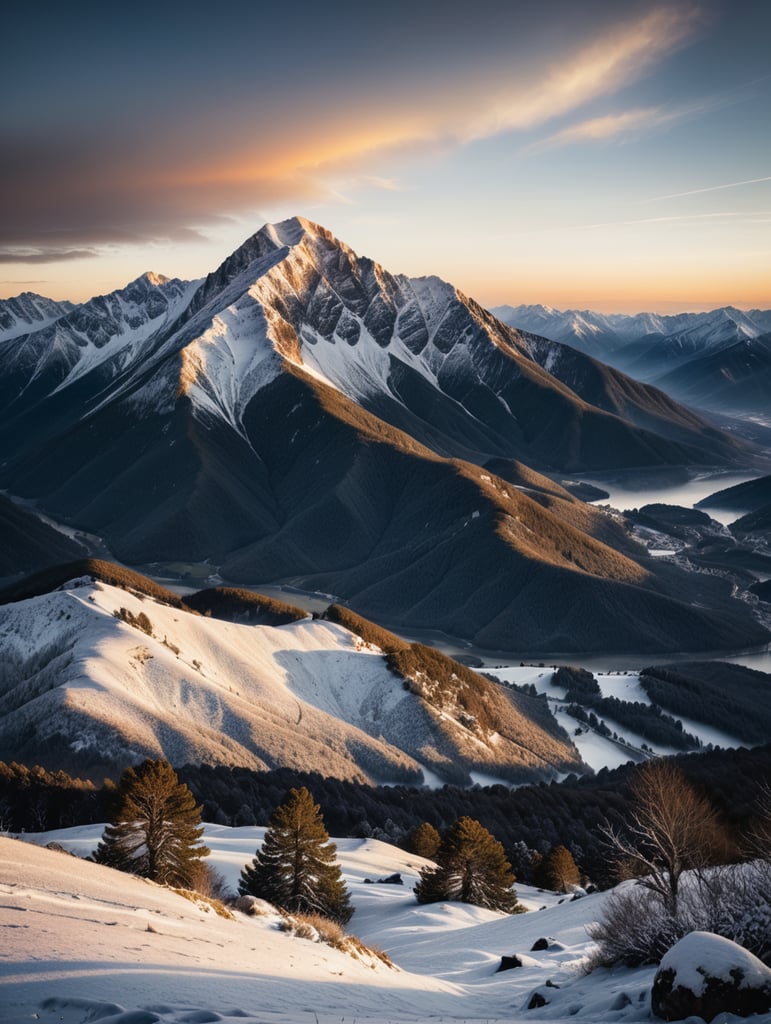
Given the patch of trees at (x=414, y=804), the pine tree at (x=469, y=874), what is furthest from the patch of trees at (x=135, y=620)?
the pine tree at (x=469, y=874)

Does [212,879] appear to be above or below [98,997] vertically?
below

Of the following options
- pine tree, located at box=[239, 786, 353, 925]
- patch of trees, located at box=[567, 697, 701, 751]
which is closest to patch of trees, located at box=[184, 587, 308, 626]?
patch of trees, located at box=[567, 697, 701, 751]

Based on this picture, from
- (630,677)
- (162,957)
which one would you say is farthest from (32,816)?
(630,677)

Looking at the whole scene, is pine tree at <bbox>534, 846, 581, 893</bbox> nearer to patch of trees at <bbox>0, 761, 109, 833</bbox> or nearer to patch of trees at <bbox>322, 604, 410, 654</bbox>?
patch of trees at <bbox>0, 761, 109, 833</bbox>

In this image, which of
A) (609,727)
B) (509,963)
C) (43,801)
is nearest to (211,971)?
(509,963)

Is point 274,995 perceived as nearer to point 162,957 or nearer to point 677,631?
point 162,957
